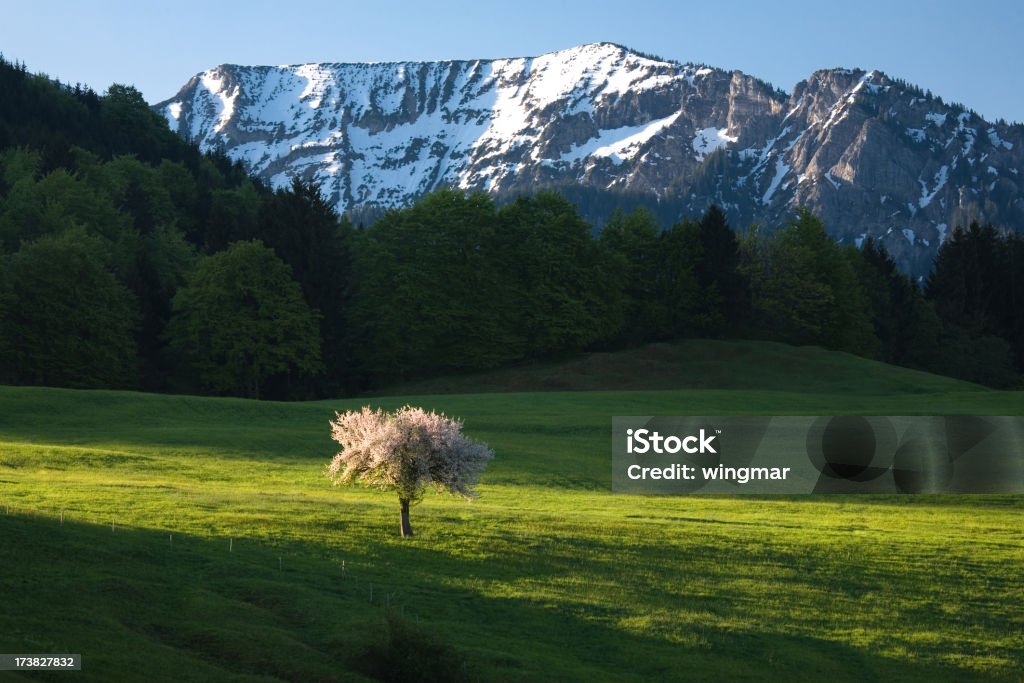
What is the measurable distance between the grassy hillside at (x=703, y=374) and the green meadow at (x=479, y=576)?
143 feet

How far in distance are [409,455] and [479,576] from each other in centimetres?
555

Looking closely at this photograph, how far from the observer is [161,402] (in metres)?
70.4

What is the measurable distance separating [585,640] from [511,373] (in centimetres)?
7781

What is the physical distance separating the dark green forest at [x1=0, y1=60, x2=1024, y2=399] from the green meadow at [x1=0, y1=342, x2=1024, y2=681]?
1438 inches

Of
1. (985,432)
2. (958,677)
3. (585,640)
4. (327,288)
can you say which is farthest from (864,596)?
(327,288)

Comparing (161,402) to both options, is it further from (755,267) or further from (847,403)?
(755,267)

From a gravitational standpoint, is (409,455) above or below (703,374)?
below

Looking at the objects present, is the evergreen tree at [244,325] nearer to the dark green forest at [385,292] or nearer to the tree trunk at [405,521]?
the dark green forest at [385,292]

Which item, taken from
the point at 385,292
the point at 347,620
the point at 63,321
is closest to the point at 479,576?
the point at 347,620

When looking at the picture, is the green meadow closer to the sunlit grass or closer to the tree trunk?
the sunlit grass

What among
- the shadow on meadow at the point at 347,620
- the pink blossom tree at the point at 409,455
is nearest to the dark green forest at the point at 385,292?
the pink blossom tree at the point at 409,455

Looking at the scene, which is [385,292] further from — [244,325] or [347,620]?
[347,620]

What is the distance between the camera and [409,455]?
3666 cm

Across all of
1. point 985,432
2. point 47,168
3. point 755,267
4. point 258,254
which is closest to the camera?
point 985,432
